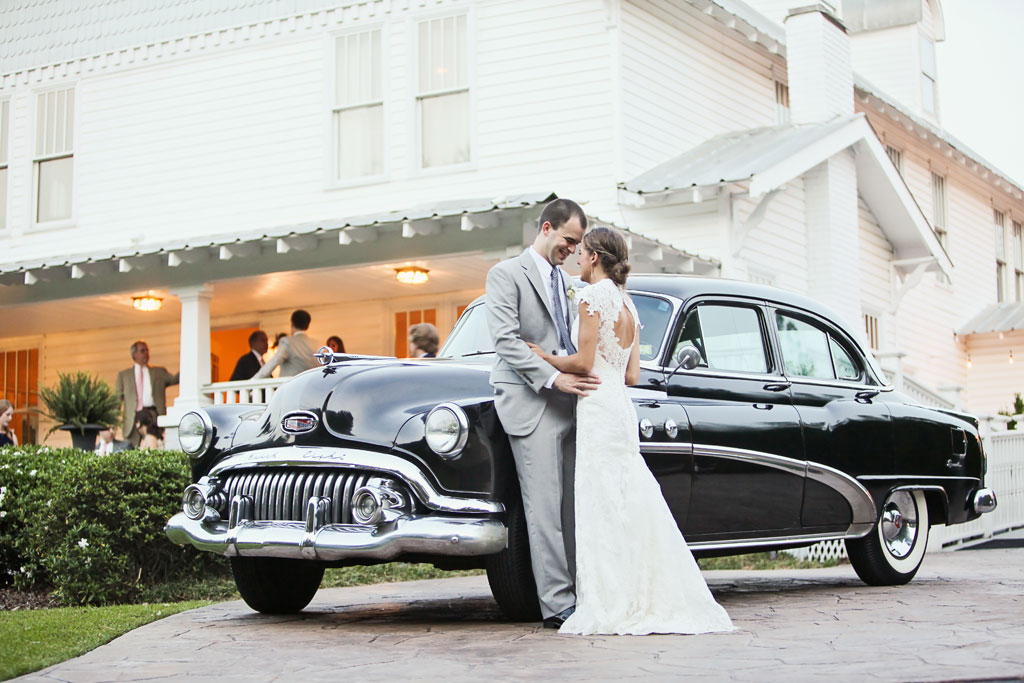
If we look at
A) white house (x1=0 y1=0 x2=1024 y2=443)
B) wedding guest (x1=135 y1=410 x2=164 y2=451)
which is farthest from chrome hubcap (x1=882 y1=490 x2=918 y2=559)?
wedding guest (x1=135 y1=410 x2=164 y2=451)

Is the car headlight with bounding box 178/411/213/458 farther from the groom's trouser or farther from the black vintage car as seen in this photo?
the groom's trouser

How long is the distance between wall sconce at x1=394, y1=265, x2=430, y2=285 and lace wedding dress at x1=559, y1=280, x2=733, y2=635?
26.9ft

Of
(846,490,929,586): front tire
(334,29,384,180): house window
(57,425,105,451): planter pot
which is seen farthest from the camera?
(334,29,384,180): house window

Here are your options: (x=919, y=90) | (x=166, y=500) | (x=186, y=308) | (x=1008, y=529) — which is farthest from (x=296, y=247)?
(x=919, y=90)

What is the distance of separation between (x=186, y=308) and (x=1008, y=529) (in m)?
9.66

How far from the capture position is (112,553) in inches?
361

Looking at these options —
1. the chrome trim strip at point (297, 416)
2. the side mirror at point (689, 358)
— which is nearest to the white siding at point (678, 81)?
the side mirror at point (689, 358)

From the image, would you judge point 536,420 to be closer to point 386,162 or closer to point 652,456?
point 652,456

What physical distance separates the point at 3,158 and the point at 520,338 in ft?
51.3

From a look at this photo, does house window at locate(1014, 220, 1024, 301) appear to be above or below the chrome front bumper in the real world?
above

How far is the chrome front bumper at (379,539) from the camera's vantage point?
19.9 ft

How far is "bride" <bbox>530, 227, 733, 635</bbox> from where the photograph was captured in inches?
242

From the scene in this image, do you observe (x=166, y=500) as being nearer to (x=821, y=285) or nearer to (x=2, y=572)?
(x=2, y=572)

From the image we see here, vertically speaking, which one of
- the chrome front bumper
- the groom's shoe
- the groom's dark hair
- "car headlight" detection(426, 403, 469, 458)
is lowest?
the groom's shoe
